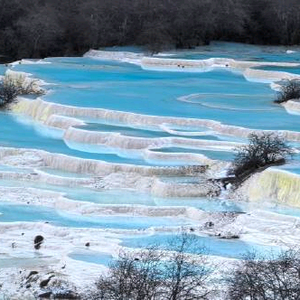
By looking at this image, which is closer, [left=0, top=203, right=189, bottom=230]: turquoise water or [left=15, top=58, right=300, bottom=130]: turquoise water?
[left=0, top=203, right=189, bottom=230]: turquoise water

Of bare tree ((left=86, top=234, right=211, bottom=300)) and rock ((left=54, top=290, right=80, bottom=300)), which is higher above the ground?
bare tree ((left=86, top=234, right=211, bottom=300))

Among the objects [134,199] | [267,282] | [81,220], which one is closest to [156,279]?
[267,282]

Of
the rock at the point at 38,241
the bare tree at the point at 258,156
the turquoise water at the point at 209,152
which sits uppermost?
the bare tree at the point at 258,156

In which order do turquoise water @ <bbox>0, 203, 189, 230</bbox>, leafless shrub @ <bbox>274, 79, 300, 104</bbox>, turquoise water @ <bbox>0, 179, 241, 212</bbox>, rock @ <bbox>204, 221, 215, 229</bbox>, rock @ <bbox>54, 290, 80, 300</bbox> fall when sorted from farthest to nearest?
leafless shrub @ <bbox>274, 79, 300, 104</bbox> → turquoise water @ <bbox>0, 179, 241, 212</bbox> → turquoise water @ <bbox>0, 203, 189, 230</bbox> → rock @ <bbox>204, 221, 215, 229</bbox> → rock @ <bbox>54, 290, 80, 300</bbox>

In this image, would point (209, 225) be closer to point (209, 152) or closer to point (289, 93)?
point (209, 152)

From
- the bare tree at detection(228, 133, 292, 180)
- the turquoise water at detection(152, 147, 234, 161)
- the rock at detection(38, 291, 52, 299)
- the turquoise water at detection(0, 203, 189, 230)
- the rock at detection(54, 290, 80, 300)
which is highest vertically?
the bare tree at detection(228, 133, 292, 180)

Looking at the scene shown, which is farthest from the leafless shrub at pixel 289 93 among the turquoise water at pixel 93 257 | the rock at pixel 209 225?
the turquoise water at pixel 93 257

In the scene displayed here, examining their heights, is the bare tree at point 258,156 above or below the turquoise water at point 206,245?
above

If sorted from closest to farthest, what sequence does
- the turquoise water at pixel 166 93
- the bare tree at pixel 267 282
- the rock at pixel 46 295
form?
the bare tree at pixel 267 282 → the rock at pixel 46 295 → the turquoise water at pixel 166 93

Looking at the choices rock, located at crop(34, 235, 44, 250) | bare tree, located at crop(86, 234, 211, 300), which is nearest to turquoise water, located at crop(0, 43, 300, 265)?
rock, located at crop(34, 235, 44, 250)

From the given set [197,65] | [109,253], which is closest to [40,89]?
[197,65]

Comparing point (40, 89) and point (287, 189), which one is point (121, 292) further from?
point (40, 89)

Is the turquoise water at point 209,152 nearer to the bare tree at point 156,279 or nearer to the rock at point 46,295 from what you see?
the bare tree at point 156,279

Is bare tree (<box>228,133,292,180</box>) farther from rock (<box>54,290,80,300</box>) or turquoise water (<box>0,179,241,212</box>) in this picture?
rock (<box>54,290,80,300</box>)
